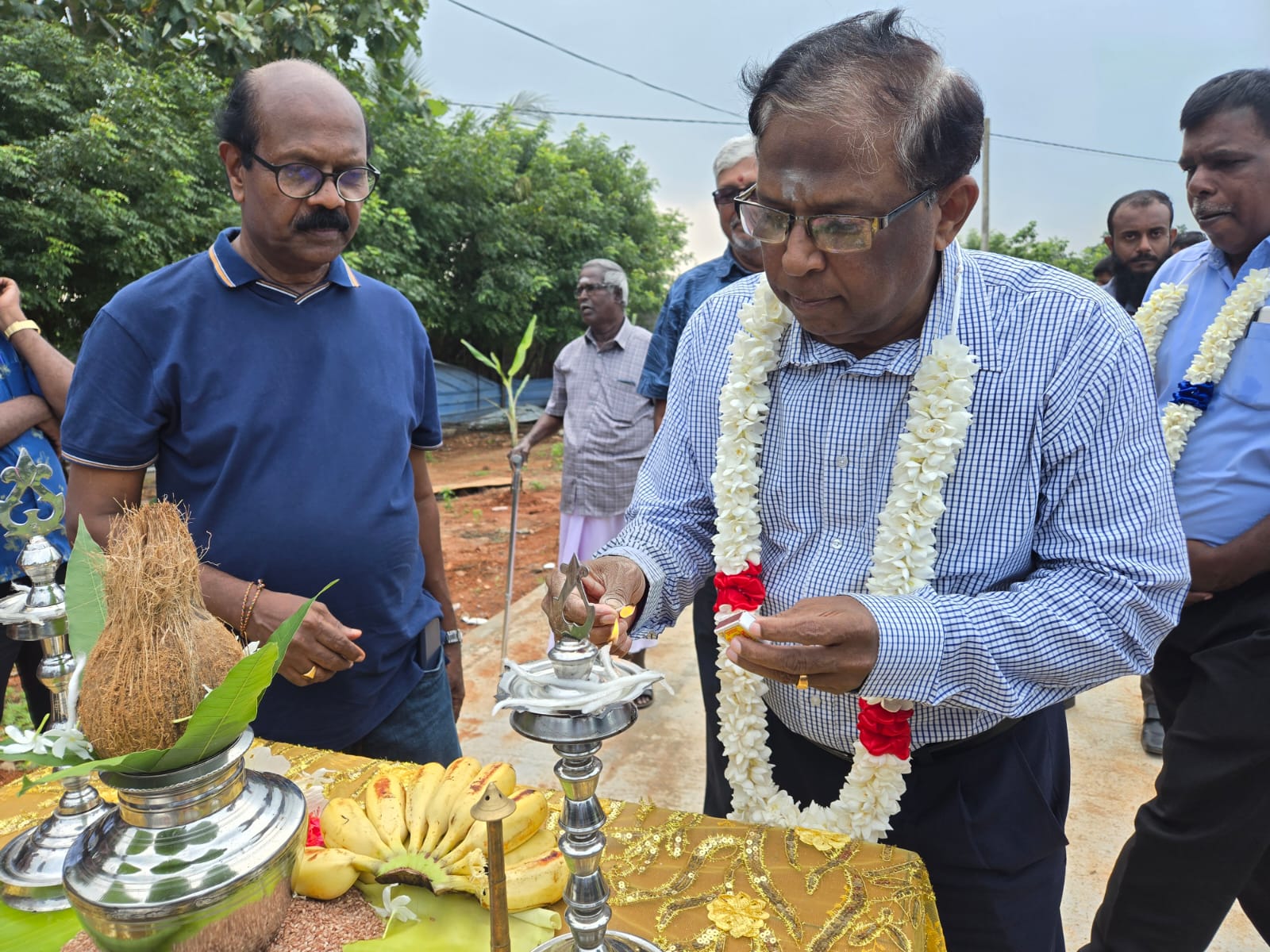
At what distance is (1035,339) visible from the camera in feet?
5.10

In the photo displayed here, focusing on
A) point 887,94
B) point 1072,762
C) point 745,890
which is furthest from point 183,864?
point 1072,762

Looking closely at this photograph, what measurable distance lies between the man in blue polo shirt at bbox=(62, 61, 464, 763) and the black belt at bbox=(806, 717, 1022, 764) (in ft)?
3.87

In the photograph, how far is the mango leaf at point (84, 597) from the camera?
127 centimetres

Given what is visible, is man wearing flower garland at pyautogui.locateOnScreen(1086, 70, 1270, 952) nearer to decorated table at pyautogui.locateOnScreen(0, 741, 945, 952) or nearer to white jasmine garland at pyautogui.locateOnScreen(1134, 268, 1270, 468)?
white jasmine garland at pyautogui.locateOnScreen(1134, 268, 1270, 468)

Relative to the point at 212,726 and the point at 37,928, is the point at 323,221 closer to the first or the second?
the point at 212,726

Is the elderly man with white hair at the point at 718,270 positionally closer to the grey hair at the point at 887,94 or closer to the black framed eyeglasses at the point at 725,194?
the black framed eyeglasses at the point at 725,194

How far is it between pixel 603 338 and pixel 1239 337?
3.79m

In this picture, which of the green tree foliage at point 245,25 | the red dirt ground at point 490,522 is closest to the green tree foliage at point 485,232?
the red dirt ground at point 490,522

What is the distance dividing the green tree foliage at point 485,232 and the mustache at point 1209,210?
1110cm

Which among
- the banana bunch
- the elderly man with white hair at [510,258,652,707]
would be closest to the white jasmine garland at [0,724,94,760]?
the banana bunch

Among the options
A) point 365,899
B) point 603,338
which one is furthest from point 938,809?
point 603,338

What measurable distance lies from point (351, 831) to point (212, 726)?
1.46 ft

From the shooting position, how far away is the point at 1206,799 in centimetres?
224

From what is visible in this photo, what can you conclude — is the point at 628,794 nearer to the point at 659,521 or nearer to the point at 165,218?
the point at 659,521
